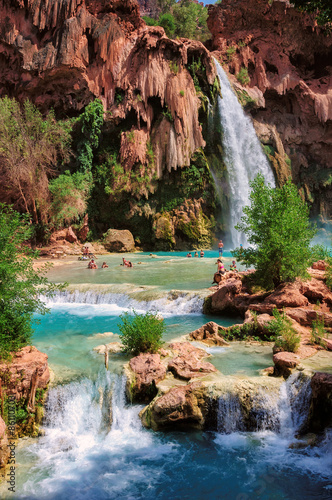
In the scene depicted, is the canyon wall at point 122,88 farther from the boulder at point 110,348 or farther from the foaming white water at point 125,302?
the boulder at point 110,348

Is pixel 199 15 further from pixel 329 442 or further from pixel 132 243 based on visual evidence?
pixel 329 442

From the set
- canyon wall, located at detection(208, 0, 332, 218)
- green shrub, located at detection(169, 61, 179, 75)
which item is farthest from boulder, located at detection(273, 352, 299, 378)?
canyon wall, located at detection(208, 0, 332, 218)

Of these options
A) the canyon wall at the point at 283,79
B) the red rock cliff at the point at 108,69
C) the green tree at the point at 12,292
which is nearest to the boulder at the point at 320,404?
the green tree at the point at 12,292

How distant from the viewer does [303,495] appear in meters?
4.89

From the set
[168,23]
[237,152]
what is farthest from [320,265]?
[168,23]

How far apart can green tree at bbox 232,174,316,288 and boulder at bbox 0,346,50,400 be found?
22.3 ft

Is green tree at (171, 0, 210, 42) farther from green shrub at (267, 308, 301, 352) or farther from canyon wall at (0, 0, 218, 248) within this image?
green shrub at (267, 308, 301, 352)

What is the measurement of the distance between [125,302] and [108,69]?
22220 mm

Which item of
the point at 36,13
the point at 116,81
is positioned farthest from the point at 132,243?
the point at 36,13

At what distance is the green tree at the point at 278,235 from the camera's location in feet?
34.7

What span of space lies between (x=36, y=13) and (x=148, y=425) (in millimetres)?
31496

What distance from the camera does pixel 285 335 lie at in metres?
7.86

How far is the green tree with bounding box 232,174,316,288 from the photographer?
417 inches

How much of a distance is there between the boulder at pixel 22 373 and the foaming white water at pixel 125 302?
230 inches
